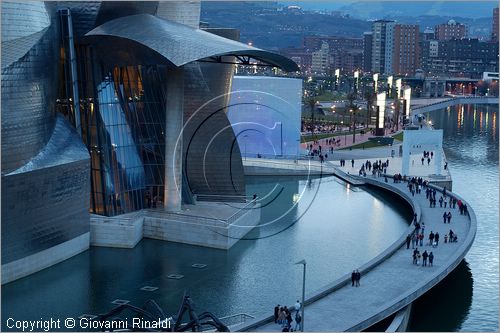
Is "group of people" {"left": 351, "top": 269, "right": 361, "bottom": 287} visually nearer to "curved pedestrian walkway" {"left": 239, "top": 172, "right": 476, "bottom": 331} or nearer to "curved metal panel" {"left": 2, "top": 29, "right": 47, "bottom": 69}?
"curved pedestrian walkway" {"left": 239, "top": 172, "right": 476, "bottom": 331}

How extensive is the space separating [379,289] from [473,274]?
6.70 metres

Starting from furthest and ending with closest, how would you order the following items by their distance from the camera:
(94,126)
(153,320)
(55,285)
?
(94,126) < (55,285) < (153,320)

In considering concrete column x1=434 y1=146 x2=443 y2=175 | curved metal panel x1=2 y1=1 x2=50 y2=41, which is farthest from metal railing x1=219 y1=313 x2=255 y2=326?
concrete column x1=434 y1=146 x2=443 y2=175

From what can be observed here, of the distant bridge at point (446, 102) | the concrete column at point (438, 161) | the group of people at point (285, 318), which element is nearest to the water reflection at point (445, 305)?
the group of people at point (285, 318)

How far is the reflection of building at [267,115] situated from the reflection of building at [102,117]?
1569 centimetres

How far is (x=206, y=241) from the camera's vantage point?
34719 millimetres

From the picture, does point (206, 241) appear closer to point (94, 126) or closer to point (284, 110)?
point (94, 126)

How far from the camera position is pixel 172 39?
109 ft

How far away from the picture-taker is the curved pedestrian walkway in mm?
24219

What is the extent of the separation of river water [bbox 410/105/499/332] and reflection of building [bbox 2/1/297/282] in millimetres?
10874

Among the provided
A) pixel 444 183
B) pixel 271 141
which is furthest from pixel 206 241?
pixel 271 141

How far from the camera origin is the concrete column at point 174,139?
117 ft

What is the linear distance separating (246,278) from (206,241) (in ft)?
15.5

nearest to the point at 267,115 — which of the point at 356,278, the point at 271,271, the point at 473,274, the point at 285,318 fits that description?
the point at 473,274
